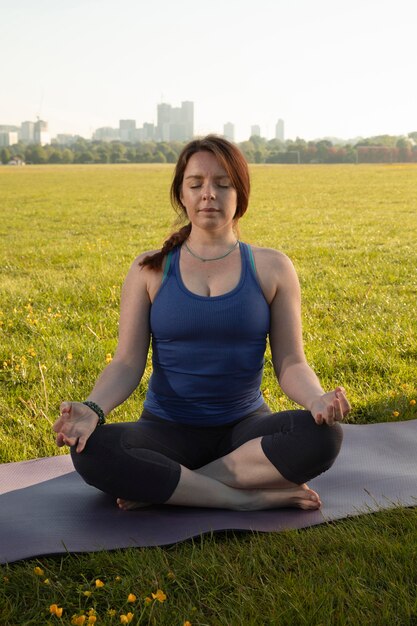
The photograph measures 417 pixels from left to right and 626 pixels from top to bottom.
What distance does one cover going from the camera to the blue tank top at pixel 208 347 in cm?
346

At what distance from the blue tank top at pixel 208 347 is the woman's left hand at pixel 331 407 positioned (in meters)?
0.44

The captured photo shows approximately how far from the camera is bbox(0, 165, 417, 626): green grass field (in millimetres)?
2670

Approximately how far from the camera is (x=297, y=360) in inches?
141

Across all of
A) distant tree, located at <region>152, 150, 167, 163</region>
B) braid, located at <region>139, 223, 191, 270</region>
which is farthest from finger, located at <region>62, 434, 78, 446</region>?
distant tree, located at <region>152, 150, 167, 163</region>

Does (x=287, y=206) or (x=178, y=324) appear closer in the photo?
(x=178, y=324)

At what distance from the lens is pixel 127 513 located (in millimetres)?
Result: 3373

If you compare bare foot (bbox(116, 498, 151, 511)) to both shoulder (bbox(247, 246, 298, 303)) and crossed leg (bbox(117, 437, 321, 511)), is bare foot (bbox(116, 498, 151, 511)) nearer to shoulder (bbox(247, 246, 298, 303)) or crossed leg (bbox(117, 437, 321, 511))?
crossed leg (bbox(117, 437, 321, 511))

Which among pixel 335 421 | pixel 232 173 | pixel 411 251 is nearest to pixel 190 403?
pixel 335 421

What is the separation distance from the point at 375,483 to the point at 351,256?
24.8 ft

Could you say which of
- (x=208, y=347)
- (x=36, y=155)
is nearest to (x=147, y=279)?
(x=208, y=347)

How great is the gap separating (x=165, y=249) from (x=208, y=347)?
0.49 meters

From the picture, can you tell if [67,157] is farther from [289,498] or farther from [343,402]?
[343,402]

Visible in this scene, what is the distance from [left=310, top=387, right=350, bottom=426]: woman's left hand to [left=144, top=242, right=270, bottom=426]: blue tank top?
1.44 feet

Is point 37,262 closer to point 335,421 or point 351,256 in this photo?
point 351,256
